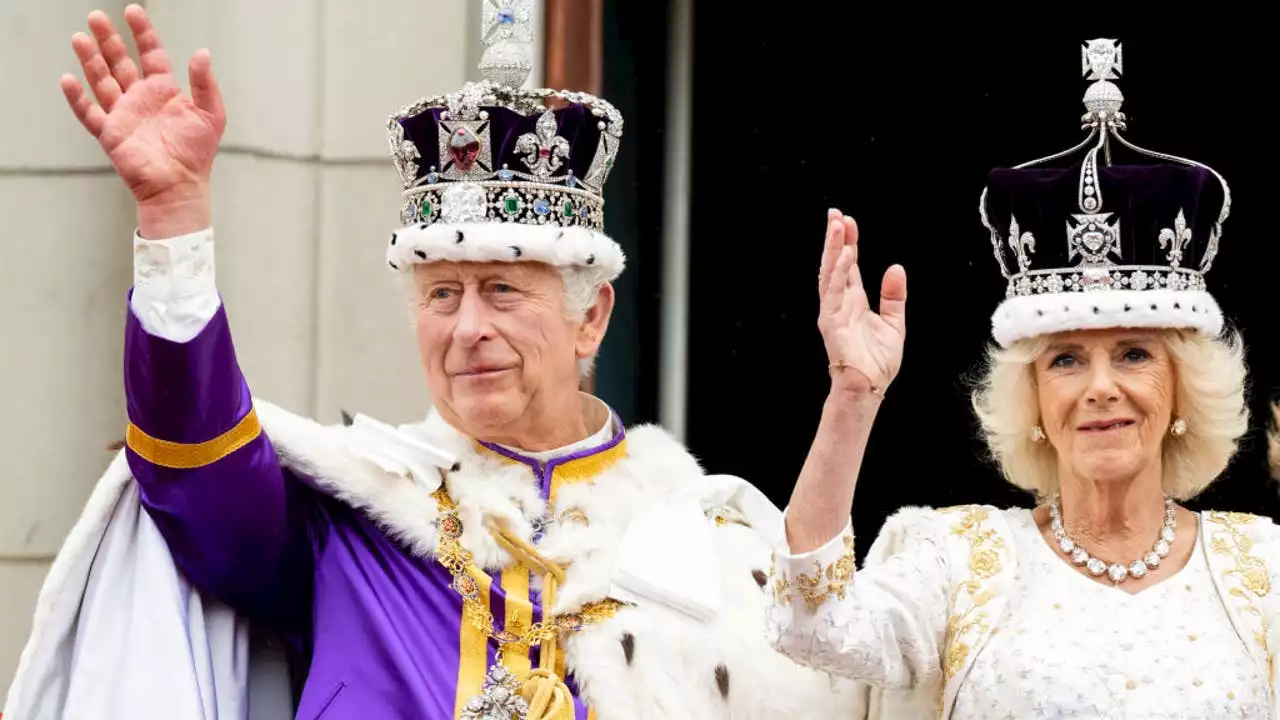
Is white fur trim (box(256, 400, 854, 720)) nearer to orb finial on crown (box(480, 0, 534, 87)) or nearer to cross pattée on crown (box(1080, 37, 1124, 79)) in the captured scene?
orb finial on crown (box(480, 0, 534, 87))

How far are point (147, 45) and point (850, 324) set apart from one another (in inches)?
49.8

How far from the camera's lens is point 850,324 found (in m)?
3.39

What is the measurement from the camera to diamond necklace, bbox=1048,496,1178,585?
3650 millimetres

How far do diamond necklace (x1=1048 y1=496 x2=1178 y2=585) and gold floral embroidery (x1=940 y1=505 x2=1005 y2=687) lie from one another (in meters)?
0.12

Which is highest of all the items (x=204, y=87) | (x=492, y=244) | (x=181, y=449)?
(x=204, y=87)

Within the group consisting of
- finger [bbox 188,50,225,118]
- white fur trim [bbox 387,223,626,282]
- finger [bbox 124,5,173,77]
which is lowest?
white fur trim [bbox 387,223,626,282]

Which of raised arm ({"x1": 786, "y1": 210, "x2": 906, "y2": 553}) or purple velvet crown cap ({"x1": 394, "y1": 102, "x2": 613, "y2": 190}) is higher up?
purple velvet crown cap ({"x1": 394, "y1": 102, "x2": 613, "y2": 190})

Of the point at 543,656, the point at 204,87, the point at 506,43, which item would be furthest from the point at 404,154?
the point at 543,656

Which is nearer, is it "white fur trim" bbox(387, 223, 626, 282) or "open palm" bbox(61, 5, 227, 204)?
"open palm" bbox(61, 5, 227, 204)

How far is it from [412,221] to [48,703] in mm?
1098

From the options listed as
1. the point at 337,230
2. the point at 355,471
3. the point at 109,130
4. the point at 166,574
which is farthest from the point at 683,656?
the point at 337,230

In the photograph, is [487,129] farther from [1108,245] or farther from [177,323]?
[1108,245]

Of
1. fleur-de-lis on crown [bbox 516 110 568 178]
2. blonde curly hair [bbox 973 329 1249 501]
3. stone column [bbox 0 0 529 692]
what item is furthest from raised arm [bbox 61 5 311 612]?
stone column [bbox 0 0 529 692]

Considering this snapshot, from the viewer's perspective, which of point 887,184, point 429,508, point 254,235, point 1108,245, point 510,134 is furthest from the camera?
point 887,184
